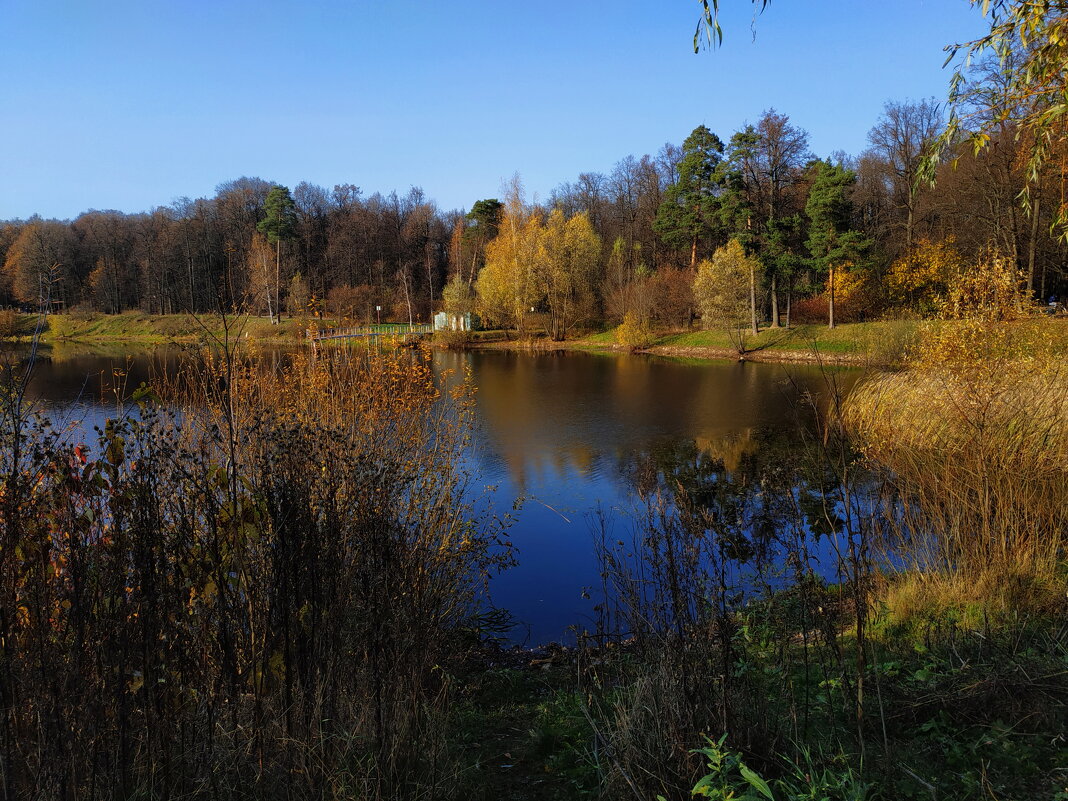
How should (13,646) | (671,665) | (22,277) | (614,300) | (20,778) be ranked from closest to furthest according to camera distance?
1. (20,778)
2. (13,646)
3. (671,665)
4. (22,277)
5. (614,300)

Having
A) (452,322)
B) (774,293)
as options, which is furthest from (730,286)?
(452,322)

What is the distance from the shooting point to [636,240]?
5084 centimetres

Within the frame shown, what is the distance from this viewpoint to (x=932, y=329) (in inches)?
491

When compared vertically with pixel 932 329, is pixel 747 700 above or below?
below

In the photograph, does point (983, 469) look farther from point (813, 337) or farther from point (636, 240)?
point (636, 240)

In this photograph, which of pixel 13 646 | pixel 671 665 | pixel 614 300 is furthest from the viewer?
pixel 614 300

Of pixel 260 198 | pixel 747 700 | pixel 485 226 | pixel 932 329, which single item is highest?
pixel 260 198

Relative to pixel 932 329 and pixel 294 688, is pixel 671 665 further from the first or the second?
pixel 932 329

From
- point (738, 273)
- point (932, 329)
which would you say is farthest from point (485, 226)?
point (932, 329)

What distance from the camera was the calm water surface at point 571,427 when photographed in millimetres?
8008

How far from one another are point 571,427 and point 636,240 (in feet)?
120

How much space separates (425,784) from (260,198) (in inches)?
2782

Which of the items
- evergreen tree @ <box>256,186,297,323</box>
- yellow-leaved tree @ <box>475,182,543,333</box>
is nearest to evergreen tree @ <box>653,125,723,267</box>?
yellow-leaved tree @ <box>475,182,543,333</box>

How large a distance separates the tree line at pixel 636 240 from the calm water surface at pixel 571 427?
561 cm
